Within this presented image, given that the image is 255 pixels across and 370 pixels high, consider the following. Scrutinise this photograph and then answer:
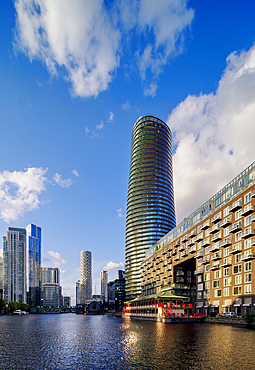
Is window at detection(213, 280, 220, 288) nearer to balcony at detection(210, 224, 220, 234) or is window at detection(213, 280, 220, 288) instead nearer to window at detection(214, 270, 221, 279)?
window at detection(214, 270, 221, 279)

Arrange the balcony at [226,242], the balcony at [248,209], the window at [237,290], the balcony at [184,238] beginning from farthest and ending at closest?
the balcony at [184,238] < the balcony at [226,242] < the window at [237,290] < the balcony at [248,209]

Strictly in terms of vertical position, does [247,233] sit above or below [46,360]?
above

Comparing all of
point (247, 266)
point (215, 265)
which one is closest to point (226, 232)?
point (215, 265)

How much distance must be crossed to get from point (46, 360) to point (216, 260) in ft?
270

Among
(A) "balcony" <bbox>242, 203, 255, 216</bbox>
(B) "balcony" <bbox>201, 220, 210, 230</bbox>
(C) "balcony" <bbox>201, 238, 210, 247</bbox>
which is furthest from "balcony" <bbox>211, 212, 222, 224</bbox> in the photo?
(A) "balcony" <bbox>242, 203, 255, 216</bbox>

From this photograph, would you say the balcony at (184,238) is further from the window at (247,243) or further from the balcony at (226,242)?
the window at (247,243)

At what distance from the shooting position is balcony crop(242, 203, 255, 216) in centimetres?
8744

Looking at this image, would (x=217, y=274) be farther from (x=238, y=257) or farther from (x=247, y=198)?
(x=247, y=198)

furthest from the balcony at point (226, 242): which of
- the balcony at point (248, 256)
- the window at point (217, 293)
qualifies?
the window at point (217, 293)

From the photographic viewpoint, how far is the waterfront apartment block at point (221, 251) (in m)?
89.8

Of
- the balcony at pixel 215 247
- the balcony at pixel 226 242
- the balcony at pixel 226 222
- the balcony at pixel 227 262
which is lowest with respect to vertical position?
the balcony at pixel 227 262

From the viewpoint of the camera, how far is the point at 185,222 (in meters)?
141

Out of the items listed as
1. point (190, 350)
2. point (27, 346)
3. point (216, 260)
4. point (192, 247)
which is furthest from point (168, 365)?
point (192, 247)

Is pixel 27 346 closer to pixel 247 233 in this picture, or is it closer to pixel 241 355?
pixel 241 355
